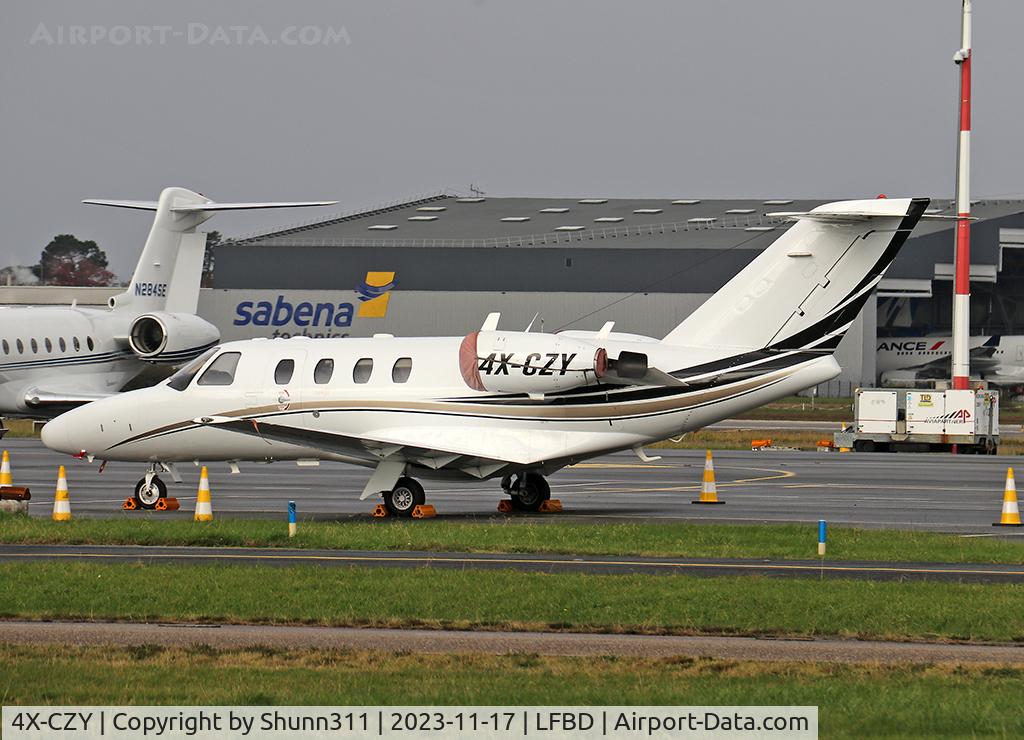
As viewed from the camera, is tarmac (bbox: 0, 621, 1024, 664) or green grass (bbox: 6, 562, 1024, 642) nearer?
tarmac (bbox: 0, 621, 1024, 664)

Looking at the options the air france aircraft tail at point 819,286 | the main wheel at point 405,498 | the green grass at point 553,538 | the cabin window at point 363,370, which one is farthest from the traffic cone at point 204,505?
the air france aircraft tail at point 819,286

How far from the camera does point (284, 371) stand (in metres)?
25.5

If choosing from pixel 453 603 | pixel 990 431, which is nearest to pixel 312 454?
pixel 453 603

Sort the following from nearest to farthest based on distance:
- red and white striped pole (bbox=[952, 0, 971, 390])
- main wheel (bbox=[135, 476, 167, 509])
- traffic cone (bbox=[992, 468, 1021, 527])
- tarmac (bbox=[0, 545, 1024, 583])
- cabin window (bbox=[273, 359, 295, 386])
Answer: tarmac (bbox=[0, 545, 1024, 583]) < traffic cone (bbox=[992, 468, 1021, 527]) < cabin window (bbox=[273, 359, 295, 386]) < main wheel (bbox=[135, 476, 167, 509]) < red and white striped pole (bbox=[952, 0, 971, 390])

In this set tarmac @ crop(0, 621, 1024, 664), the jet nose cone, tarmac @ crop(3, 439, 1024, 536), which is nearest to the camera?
tarmac @ crop(0, 621, 1024, 664)

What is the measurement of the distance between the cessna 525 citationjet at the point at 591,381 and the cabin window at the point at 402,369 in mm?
23

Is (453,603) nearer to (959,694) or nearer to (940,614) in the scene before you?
(940,614)

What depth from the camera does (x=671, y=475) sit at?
1368 inches

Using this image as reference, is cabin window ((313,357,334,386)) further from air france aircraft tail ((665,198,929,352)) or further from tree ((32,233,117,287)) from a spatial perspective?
tree ((32,233,117,287))

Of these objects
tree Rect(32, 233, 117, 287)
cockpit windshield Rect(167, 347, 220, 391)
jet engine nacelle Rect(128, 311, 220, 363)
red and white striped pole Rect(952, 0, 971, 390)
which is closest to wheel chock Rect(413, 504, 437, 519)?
cockpit windshield Rect(167, 347, 220, 391)

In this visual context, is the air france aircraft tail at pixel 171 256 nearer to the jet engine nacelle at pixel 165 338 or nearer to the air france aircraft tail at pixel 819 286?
the jet engine nacelle at pixel 165 338

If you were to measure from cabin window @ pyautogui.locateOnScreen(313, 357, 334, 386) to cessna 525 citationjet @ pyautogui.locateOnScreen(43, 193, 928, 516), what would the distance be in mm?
70

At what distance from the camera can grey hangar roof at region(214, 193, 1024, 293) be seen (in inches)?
3415

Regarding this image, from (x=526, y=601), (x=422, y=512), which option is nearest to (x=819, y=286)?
(x=422, y=512)
